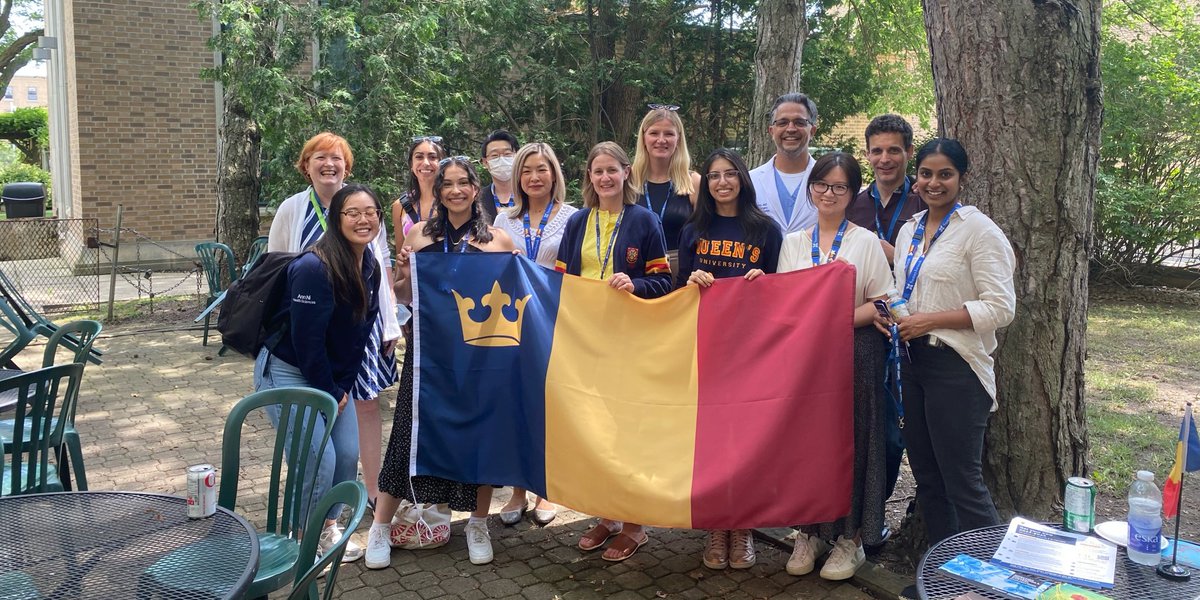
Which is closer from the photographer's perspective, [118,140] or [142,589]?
[142,589]

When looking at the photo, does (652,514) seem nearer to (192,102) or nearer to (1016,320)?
(1016,320)

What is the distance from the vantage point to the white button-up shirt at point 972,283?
3.52m

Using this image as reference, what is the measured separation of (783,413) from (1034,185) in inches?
57.7

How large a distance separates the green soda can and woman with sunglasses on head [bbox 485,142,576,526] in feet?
8.07

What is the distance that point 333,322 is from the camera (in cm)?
408

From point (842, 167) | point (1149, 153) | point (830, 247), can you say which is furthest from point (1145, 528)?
point (1149, 153)

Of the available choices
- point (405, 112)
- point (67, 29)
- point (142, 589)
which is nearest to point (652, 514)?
point (142, 589)

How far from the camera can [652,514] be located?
3.99 m

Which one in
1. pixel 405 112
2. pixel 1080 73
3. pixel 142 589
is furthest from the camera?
pixel 405 112

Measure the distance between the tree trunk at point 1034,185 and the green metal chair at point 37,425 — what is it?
3.92m

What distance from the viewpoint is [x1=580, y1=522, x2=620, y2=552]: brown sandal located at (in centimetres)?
450

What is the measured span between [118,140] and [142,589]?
1330 centimetres

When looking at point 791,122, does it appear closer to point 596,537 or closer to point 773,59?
point 596,537

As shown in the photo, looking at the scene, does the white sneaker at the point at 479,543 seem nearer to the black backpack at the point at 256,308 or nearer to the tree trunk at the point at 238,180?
the black backpack at the point at 256,308
